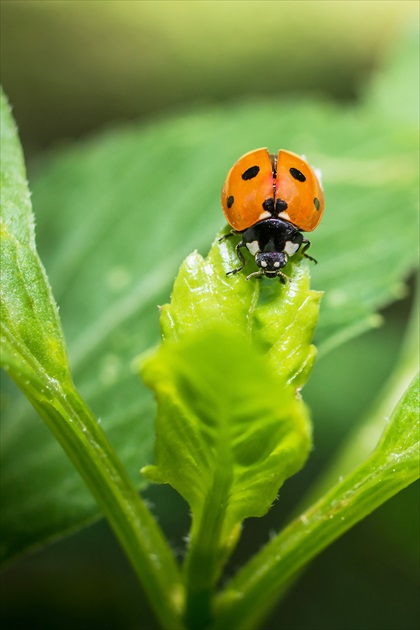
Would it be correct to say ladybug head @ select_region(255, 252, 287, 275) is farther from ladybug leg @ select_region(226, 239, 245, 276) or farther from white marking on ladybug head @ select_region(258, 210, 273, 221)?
white marking on ladybug head @ select_region(258, 210, 273, 221)

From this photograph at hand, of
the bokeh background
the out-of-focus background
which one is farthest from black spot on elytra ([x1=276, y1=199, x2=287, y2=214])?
the out-of-focus background

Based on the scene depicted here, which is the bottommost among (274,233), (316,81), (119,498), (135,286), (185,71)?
(119,498)

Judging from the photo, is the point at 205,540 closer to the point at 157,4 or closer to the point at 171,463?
the point at 171,463

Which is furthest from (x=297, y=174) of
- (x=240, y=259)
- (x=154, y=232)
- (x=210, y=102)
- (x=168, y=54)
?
(x=168, y=54)

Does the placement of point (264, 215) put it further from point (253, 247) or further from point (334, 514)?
point (334, 514)

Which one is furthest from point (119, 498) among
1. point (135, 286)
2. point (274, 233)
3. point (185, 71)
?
point (185, 71)

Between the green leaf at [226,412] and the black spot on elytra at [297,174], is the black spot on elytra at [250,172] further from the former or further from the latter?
the green leaf at [226,412]
